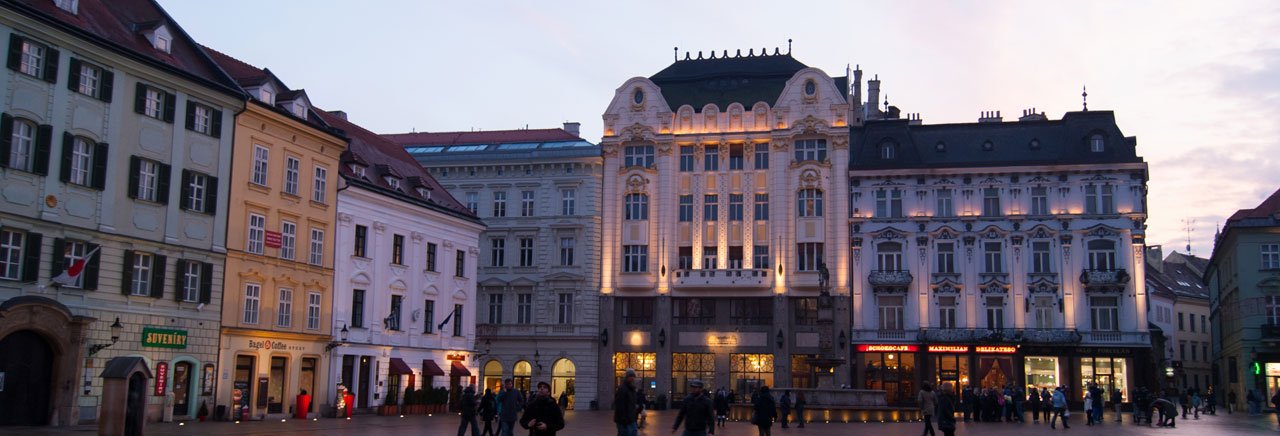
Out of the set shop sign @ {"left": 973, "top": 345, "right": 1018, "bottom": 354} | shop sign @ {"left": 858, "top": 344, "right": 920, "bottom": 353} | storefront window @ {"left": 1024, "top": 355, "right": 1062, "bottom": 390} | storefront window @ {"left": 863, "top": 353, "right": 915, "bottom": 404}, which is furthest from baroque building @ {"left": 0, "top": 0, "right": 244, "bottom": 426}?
storefront window @ {"left": 1024, "top": 355, "right": 1062, "bottom": 390}

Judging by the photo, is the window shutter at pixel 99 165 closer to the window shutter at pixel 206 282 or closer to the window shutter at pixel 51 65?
the window shutter at pixel 51 65

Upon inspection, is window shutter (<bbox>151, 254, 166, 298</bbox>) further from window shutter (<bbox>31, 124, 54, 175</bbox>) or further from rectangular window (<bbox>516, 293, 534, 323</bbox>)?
rectangular window (<bbox>516, 293, 534, 323</bbox>)

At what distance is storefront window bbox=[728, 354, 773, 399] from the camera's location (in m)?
68.9

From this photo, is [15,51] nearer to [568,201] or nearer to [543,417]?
[543,417]

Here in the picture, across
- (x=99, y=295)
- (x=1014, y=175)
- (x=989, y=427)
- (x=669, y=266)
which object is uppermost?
(x=1014, y=175)

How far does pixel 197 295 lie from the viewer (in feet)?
140

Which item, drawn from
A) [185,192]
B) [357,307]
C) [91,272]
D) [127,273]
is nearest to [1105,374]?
[357,307]

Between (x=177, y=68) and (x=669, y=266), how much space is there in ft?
118

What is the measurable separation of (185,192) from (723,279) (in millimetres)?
35050

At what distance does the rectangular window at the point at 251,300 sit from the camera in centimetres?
4509

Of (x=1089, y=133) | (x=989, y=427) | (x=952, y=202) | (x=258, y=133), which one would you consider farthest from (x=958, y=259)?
(x=258, y=133)

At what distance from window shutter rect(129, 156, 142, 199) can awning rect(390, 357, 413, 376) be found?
1755 cm

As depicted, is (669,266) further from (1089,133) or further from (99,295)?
(99,295)

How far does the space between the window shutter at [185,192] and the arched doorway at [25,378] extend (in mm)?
7079
